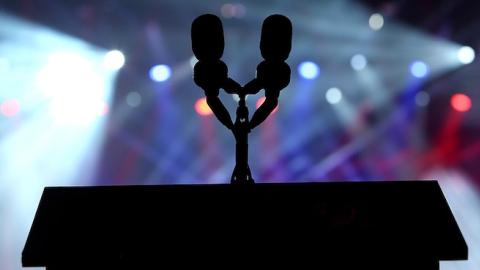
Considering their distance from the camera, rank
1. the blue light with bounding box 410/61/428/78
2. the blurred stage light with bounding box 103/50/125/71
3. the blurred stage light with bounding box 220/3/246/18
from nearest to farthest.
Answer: the blurred stage light with bounding box 220/3/246/18 < the blurred stage light with bounding box 103/50/125/71 < the blue light with bounding box 410/61/428/78

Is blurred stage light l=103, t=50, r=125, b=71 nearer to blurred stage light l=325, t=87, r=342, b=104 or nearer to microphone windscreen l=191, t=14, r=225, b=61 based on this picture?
Answer: blurred stage light l=325, t=87, r=342, b=104

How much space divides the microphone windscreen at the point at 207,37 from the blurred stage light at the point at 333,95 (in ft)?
20.2

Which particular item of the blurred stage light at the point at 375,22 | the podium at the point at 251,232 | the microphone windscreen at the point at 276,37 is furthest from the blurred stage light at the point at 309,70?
the podium at the point at 251,232

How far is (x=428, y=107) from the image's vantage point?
7.21 meters

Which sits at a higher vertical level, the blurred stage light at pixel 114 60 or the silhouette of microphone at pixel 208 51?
the blurred stage light at pixel 114 60

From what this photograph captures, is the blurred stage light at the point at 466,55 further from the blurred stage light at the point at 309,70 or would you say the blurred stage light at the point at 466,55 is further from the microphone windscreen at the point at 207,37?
the microphone windscreen at the point at 207,37

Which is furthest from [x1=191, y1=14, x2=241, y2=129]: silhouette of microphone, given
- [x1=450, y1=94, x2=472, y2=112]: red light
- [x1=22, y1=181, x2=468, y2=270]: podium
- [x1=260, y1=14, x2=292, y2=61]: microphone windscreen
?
[x1=450, y1=94, x2=472, y2=112]: red light

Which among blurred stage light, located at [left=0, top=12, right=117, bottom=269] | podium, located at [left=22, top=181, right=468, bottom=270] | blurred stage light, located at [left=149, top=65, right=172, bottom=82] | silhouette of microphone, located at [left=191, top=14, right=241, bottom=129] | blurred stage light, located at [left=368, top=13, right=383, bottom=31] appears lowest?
podium, located at [left=22, top=181, right=468, bottom=270]

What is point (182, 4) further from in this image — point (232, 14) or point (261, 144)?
point (261, 144)

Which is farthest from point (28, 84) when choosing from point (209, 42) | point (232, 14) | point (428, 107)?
point (209, 42)

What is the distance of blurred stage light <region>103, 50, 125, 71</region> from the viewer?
6848 mm

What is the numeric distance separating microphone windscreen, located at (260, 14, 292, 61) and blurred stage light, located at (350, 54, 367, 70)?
19.5ft

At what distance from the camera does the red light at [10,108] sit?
707 centimetres

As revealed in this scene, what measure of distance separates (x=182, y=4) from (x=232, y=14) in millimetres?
649
